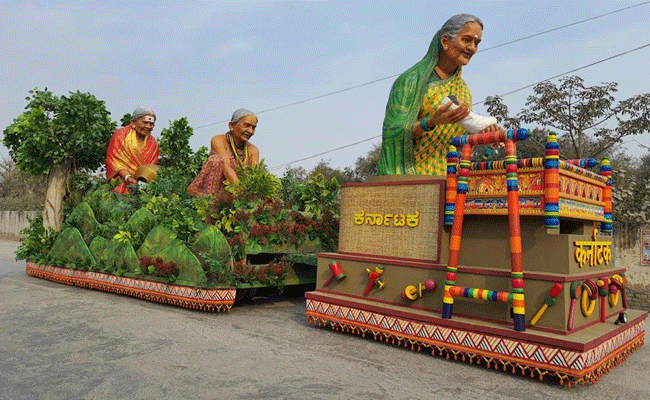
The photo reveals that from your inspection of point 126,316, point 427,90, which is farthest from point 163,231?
point 427,90

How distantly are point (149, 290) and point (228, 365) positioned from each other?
9.07 feet

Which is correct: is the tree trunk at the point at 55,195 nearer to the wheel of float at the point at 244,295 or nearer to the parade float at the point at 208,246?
the parade float at the point at 208,246

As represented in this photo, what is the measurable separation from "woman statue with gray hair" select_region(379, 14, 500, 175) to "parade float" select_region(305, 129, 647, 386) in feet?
0.85

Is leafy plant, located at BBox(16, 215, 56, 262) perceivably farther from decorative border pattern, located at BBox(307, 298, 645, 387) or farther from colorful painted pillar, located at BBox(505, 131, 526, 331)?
colorful painted pillar, located at BBox(505, 131, 526, 331)

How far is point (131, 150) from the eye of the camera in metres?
7.82

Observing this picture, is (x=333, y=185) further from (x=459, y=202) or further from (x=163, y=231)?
(x=459, y=202)

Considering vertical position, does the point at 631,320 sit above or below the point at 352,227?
below

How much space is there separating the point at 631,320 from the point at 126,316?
177 inches

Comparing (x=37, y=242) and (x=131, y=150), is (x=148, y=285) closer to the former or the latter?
(x=131, y=150)

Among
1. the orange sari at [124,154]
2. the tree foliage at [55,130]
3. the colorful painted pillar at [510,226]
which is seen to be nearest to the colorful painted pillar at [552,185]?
the colorful painted pillar at [510,226]

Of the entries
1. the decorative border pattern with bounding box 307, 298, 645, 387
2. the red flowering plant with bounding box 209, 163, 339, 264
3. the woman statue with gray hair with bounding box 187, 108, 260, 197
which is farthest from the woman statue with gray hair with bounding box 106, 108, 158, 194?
the decorative border pattern with bounding box 307, 298, 645, 387

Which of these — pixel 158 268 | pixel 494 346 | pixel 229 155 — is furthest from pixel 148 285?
pixel 494 346

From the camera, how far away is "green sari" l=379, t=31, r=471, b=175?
14.5 feet

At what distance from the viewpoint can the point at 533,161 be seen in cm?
340
